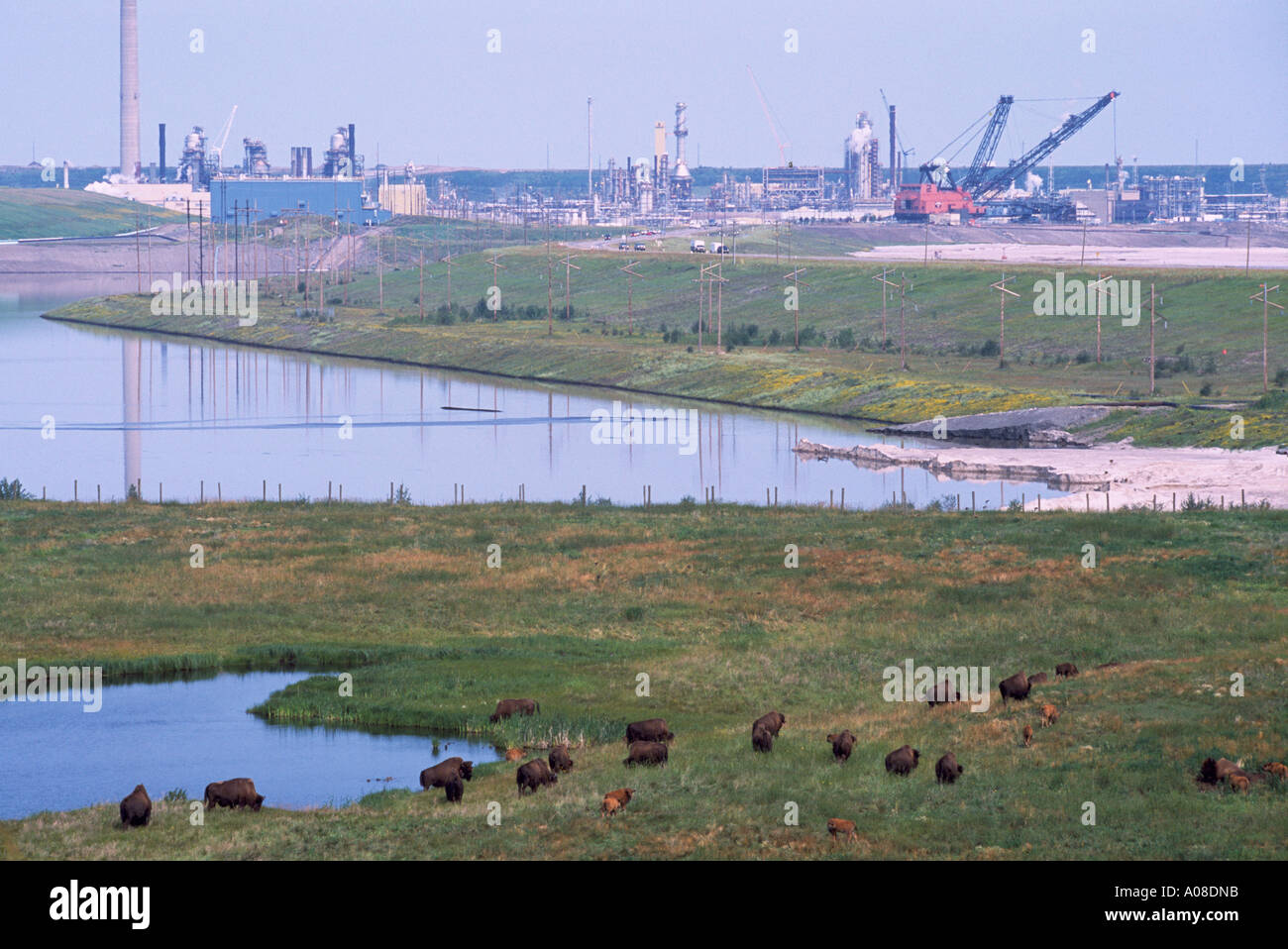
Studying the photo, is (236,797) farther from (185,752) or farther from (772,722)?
(772,722)

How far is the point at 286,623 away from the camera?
43156mm

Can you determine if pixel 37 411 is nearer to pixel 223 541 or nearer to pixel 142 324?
pixel 223 541

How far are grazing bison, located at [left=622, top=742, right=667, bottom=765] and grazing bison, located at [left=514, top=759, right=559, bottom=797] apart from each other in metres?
1.52

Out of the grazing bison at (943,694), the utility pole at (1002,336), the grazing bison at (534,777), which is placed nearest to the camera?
the grazing bison at (534,777)

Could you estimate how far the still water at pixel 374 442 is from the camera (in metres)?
73.6

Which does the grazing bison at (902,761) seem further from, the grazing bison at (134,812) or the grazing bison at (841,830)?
the grazing bison at (134,812)

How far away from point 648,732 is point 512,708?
5.17 m

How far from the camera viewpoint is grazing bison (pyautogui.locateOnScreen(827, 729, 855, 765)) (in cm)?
2700

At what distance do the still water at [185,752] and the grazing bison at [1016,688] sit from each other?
10.2 m

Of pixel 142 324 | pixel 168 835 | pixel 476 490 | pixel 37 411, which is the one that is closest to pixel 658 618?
pixel 168 835

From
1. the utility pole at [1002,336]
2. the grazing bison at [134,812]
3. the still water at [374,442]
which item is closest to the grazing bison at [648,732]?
the grazing bison at [134,812]

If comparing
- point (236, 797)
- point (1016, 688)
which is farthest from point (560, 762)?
point (1016, 688)

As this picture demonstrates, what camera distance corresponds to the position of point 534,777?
26703 millimetres
